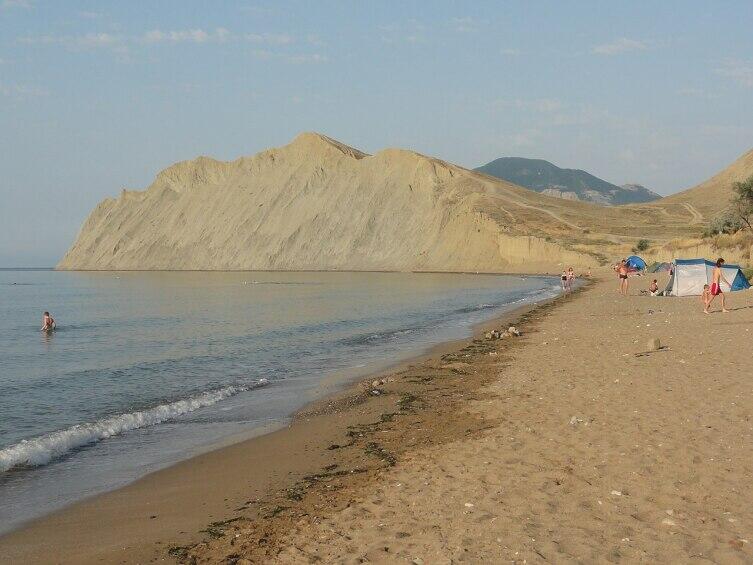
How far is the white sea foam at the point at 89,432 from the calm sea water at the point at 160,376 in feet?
0.07

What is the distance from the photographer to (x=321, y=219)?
382 feet

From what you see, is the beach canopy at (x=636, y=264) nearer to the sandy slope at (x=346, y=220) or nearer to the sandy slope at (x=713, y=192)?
the sandy slope at (x=346, y=220)

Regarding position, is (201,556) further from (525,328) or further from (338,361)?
(525,328)

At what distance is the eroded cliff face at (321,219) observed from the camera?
10000 centimetres

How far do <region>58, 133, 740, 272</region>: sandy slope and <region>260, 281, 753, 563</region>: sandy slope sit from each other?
70623 mm

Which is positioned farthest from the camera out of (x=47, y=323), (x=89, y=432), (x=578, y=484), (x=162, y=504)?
(x=47, y=323)

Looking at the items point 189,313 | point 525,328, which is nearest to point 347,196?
point 189,313

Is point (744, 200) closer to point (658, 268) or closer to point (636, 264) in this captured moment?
point (658, 268)

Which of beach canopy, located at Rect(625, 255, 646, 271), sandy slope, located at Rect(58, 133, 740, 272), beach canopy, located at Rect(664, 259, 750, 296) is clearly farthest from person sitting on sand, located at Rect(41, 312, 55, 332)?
sandy slope, located at Rect(58, 133, 740, 272)

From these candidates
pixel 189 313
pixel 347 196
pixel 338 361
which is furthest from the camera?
pixel 347 196

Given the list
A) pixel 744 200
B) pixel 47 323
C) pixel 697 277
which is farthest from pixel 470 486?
pixel 744 200

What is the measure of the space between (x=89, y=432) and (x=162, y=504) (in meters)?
4.00

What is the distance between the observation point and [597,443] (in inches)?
317

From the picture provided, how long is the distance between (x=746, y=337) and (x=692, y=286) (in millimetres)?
17894
